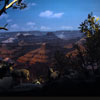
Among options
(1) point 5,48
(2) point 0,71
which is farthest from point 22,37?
(2) point 0,71

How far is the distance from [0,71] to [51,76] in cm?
774

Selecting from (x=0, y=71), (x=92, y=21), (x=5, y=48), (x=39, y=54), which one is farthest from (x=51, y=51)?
(x=0, y=71)

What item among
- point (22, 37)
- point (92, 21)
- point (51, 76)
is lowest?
point (51, 76)

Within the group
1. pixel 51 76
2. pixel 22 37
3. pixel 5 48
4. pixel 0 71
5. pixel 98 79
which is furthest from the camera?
pixel 22 37

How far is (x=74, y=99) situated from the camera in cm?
530

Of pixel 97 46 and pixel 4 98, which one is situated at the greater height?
pixel 97 46

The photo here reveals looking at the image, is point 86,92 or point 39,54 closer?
point 86,92

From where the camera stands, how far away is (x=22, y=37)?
88.3 m

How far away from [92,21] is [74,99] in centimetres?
1302

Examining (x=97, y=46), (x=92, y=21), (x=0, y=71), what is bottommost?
(x=0, y=71)

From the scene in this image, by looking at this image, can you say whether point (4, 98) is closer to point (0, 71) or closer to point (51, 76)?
point (0, 71)

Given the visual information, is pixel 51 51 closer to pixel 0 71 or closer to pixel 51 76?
pixel 51 76

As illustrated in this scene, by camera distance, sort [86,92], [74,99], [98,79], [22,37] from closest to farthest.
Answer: [74,99] → [86,92] → [98,79] → [22,37]

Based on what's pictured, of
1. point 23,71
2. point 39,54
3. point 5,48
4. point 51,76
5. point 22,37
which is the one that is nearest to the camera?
point 51,76
